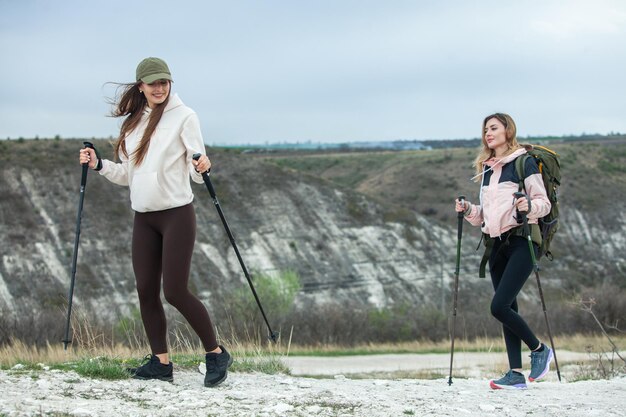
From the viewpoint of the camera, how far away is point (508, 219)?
767 cm

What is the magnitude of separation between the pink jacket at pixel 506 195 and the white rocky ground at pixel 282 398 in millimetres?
1580

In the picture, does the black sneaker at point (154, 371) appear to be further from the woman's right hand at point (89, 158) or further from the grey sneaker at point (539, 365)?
the grey sneaker at point (539, 365)

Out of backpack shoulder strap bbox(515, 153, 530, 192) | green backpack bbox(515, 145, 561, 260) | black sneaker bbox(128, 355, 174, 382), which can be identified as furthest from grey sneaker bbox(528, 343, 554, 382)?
black sneaker bbox(128, 355, 174, 382)

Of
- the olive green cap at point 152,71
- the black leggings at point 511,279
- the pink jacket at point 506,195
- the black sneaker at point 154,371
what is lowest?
the black sneaker at point 154,371

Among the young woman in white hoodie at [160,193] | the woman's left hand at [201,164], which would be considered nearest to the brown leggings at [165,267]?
the young woman in white hoodie at [160,193]

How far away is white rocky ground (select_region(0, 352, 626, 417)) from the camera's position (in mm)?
6137

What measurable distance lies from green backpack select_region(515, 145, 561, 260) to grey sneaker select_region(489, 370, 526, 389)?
119 cm

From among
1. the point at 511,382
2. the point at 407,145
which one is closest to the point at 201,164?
the point at 511,382

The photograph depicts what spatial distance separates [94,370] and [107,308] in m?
30.7

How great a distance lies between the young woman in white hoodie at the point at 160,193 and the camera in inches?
270

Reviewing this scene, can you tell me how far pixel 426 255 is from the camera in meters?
50.7

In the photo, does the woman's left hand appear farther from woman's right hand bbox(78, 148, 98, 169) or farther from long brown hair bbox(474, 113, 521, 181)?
long brown hair bbox(474, 113, 521, 181)

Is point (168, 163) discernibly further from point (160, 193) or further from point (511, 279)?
point (511, 279)

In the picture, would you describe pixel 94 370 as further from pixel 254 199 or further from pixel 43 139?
pixel 43 139
